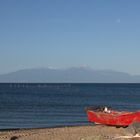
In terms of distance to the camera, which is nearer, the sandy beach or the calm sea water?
the sandy beach

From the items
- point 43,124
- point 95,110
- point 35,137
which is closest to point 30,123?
point 43,124

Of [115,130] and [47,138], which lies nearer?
[47,138]

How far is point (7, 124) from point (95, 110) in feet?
32.3

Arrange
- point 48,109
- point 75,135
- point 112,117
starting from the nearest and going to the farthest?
point 75,135 < point 112,117 < point 48,109

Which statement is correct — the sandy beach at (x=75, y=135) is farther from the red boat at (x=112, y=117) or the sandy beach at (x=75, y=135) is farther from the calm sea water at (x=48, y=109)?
the calm sea water at (x=48, y=109)

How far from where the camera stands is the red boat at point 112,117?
105 feet

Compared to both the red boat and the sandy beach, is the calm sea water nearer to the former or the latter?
the red boat

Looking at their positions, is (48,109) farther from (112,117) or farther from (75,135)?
(75,135)

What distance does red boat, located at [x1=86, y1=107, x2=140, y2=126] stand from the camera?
105 feet

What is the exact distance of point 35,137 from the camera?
1073 inches

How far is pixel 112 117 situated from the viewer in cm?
3344

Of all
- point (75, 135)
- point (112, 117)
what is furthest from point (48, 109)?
point (75, 135)

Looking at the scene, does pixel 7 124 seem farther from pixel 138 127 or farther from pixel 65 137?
pixel 138 127

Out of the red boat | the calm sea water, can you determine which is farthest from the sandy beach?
the calm sea water
